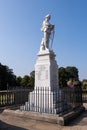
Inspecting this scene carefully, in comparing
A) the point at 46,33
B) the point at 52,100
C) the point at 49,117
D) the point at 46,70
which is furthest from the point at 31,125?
the point at 46,33

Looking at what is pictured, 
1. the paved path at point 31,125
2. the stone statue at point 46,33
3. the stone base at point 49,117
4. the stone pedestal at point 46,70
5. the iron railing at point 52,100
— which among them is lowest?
the paved path at point 31,125

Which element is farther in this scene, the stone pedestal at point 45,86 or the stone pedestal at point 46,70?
the stone pedestal at point 46,70

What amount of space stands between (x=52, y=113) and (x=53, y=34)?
539 centimetres

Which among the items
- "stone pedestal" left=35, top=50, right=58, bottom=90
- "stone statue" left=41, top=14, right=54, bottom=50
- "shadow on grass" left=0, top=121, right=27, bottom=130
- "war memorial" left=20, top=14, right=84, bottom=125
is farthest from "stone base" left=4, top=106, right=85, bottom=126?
"stone statue" left=41, top=14, right=54, bottom=50

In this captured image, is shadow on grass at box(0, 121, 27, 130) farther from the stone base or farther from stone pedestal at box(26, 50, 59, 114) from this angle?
stone pedestal at box(26, 50, 59, 114)

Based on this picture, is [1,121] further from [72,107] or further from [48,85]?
[72,107]

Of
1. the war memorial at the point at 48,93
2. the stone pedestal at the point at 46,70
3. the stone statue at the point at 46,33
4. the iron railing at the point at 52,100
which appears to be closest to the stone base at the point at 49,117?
the war memorial at the point at 48,93

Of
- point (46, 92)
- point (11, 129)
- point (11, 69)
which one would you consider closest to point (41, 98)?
point (46, 92)

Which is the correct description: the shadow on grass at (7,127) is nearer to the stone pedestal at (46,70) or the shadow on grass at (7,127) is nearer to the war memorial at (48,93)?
the war memorial at (48,93)

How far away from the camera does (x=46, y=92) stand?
37.4 ft

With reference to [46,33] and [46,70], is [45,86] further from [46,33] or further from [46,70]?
[46,33]

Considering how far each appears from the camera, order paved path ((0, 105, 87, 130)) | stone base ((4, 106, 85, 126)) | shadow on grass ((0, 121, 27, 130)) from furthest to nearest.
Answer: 1. stone base ((4, 106, 85, 126))
2. paved path ((0, 105, 87, 130))
3. shadow on grass ((0, 121, 27, 130))

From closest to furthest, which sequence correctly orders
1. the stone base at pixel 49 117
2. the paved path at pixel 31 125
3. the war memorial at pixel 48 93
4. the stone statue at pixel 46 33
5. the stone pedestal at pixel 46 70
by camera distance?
the paved path at pixel 31 125
the stone base at pixel 49 117
the war memorial at pixel 48 93
the stone pedestal at pixel 46 70
the stone statue at pixel 46 33

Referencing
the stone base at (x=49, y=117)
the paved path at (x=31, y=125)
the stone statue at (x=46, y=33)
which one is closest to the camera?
the paved path at (x=31, y=125)
